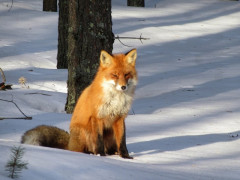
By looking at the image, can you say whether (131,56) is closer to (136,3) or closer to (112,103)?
(112,103)

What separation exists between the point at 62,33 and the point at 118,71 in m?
7.25

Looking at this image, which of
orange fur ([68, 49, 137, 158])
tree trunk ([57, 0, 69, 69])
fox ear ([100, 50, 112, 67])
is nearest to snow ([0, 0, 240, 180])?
orange fur ([68, 49, 137, 158])

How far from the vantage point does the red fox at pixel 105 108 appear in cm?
598

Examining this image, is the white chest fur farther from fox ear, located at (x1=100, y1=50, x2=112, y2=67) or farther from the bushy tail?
the bushy tail

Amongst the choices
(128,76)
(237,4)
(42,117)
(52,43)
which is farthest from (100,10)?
(237,4)

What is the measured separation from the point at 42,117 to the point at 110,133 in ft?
6.65

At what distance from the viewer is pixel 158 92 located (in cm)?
1141

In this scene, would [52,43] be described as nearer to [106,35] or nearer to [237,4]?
[106,35]

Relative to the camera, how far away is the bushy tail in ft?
19.1

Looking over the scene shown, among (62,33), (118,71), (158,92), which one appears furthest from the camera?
→ (62,33)

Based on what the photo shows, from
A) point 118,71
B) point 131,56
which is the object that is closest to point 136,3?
point 131,56

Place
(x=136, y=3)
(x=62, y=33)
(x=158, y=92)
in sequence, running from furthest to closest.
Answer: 1. (x=136, y=3)
2. (x=62, y=33)
3. (x=158, y=92)

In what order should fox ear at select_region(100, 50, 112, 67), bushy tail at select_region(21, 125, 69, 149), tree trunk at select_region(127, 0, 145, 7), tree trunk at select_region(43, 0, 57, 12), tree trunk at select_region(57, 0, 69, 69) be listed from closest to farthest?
1. bushy tail at select_region(21, 125, 69, 149)
2. fox ear at select_region(100, 50, 112, 67)
3. tree trunk at select_region(57, 0, 69, 69)
4. tree trunk at select_region(43, 0, 57, 12)
5. tree trunk at select_region(127, 0, 145, 7)

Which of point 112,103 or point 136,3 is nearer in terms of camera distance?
point 112,103
